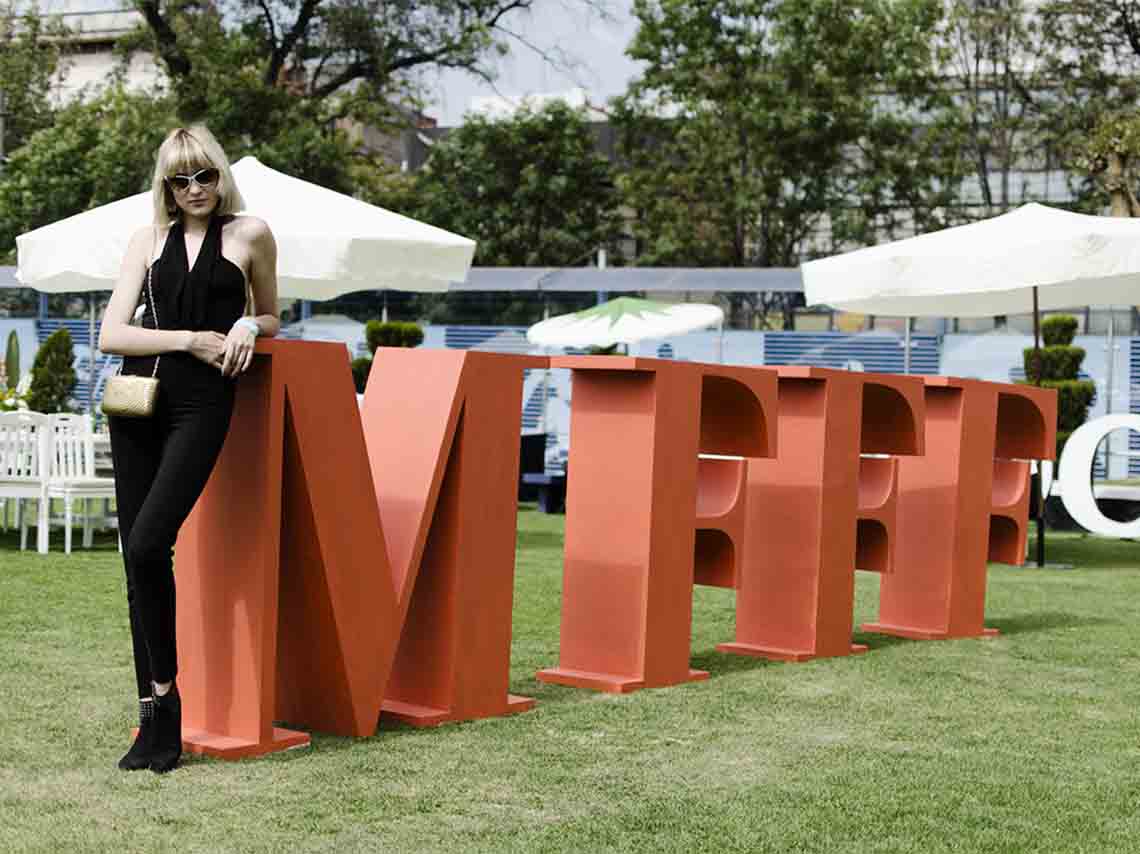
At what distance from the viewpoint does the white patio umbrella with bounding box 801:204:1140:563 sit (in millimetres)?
11578

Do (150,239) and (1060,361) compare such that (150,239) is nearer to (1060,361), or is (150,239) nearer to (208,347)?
(208,347)

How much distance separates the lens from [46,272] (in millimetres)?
10672

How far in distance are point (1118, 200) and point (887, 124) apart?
9.73 metres

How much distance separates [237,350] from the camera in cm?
471

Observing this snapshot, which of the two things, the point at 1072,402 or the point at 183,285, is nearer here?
the point at 183,285

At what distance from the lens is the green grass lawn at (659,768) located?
13.8 feet

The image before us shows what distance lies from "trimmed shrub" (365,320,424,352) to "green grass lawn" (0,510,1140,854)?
1430 cm

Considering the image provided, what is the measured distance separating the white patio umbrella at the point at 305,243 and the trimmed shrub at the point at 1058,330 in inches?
405

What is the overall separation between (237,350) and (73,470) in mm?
7351

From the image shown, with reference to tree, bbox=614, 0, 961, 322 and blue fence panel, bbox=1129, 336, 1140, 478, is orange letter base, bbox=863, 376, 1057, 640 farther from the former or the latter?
tree, bbox=614, 0, 961, 322

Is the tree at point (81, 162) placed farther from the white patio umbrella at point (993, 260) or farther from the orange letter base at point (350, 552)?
the orange letter base at point (350, 552)

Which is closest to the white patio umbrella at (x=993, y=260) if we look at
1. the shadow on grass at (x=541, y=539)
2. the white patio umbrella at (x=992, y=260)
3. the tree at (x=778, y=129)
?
the white patio umbrella at (x=992, y=260)

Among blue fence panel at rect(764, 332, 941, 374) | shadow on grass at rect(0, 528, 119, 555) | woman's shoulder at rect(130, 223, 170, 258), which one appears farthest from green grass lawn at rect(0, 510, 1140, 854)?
blue fence panel at rect(764, 332, 941, 374)

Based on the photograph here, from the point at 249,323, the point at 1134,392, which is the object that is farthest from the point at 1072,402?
the point at 249,323
